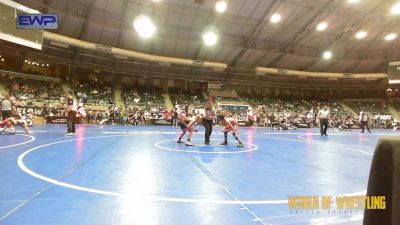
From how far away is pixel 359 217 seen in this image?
363cm

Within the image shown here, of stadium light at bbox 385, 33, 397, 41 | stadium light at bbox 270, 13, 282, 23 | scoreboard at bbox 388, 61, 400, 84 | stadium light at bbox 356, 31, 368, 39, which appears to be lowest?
scoreboard at bbox 388, 61, 400, 84

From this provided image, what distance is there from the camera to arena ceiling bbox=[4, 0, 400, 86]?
84.0 feet

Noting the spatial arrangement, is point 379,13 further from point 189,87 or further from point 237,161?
point 237,161

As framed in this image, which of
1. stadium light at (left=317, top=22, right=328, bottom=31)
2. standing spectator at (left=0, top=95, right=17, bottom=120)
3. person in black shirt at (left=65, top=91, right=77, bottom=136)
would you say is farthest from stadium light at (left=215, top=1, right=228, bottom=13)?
standing spectator at (left=0, top=95, right=17, bottom=120)

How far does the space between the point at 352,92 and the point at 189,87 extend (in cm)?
2858

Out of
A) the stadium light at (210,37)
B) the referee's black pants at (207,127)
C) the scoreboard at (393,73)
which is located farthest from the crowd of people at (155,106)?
the referee's black pants at (207,127)

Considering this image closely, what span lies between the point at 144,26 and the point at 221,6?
760 centimetres

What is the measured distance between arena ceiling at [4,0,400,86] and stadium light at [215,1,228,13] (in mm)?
594

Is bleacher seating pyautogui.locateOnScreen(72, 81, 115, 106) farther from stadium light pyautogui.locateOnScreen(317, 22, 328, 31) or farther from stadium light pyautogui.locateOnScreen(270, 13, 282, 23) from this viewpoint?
stadium light pyautogui.locateOnScreen(317, 22, 328, 31)

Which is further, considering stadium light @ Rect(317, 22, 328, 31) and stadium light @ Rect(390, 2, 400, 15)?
stadium light @ Rect(317, 22, 328, 31)

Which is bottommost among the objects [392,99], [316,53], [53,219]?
[53,219]

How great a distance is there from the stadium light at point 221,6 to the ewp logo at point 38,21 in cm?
1731

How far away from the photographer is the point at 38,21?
11.0m

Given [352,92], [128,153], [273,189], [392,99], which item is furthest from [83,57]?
[392,99]
